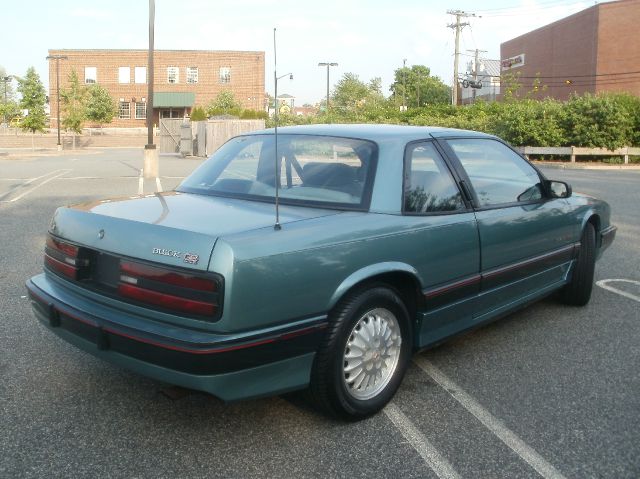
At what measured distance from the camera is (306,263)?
2.97m

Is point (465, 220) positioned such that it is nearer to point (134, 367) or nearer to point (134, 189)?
point (134, 367)

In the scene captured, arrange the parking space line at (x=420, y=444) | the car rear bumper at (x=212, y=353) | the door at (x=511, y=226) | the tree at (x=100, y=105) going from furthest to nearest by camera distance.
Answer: the tree at (x=100, y=105)
the door at (x=511, y=226)
the parking space line at (x=420, y=444)
the car rear bumper at (x=212, y=353)

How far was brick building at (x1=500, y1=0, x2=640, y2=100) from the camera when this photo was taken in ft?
156

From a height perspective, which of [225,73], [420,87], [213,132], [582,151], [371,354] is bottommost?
[371,354]

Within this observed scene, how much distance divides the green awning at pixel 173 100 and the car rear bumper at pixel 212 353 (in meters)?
65.2

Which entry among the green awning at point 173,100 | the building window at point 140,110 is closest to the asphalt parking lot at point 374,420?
the green awning at point 173,100

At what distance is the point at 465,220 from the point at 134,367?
2.06 m

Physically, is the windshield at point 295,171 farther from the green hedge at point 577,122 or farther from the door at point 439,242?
the green hedge at point 577,122

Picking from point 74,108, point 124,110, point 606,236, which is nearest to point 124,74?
point 124,110

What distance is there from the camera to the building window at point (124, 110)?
67562 millimetres

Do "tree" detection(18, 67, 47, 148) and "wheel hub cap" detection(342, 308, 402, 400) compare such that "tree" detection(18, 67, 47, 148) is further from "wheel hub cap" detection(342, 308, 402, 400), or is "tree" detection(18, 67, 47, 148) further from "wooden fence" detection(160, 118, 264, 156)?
"wheel hub cap" detection(342, 308, 402, 400)

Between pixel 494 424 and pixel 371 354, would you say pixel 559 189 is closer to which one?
pixel 494 424

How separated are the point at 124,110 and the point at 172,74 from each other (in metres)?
6.18

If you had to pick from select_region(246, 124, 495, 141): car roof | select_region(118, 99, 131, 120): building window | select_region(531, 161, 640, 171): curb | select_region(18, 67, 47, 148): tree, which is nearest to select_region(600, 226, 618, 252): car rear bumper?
select_region(246, 124, 495, 141): car roof
